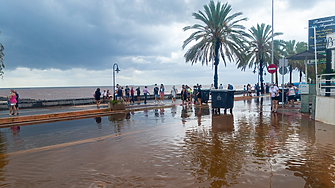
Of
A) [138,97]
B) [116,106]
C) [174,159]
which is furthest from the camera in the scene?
Result: [138,97]

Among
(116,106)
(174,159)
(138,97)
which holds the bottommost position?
(174,159)

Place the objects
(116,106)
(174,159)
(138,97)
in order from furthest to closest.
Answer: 1. (138,97)
2. (116,106)
3. (174,159)

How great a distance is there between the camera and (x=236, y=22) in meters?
24.8

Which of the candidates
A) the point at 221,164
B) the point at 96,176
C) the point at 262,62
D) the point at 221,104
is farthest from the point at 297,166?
the point at 262,62

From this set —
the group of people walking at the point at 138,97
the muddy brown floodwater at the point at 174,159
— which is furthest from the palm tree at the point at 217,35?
the muddy brown floodwater at the point at 174,159

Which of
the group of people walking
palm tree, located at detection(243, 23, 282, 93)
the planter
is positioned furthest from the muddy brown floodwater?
palm tree, located at detection(243, 23, 282, 93)

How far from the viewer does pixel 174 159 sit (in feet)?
17.6

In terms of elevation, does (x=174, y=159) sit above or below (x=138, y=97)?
below

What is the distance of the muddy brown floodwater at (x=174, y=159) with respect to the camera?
417cm

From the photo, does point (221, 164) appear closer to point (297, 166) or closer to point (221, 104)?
point (297, 166)

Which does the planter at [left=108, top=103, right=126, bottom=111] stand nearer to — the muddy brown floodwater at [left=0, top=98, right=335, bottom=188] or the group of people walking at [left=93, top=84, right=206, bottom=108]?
the group of people walking at [left=93, top=84, right=206, bottom=108]

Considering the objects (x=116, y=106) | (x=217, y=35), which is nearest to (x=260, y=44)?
(x=217, y=35)

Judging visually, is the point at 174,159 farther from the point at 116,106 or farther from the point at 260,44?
the point at 260,44

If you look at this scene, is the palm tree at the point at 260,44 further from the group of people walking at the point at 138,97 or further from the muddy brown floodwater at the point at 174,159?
the muddy brown floodwater at the point at 174,159
